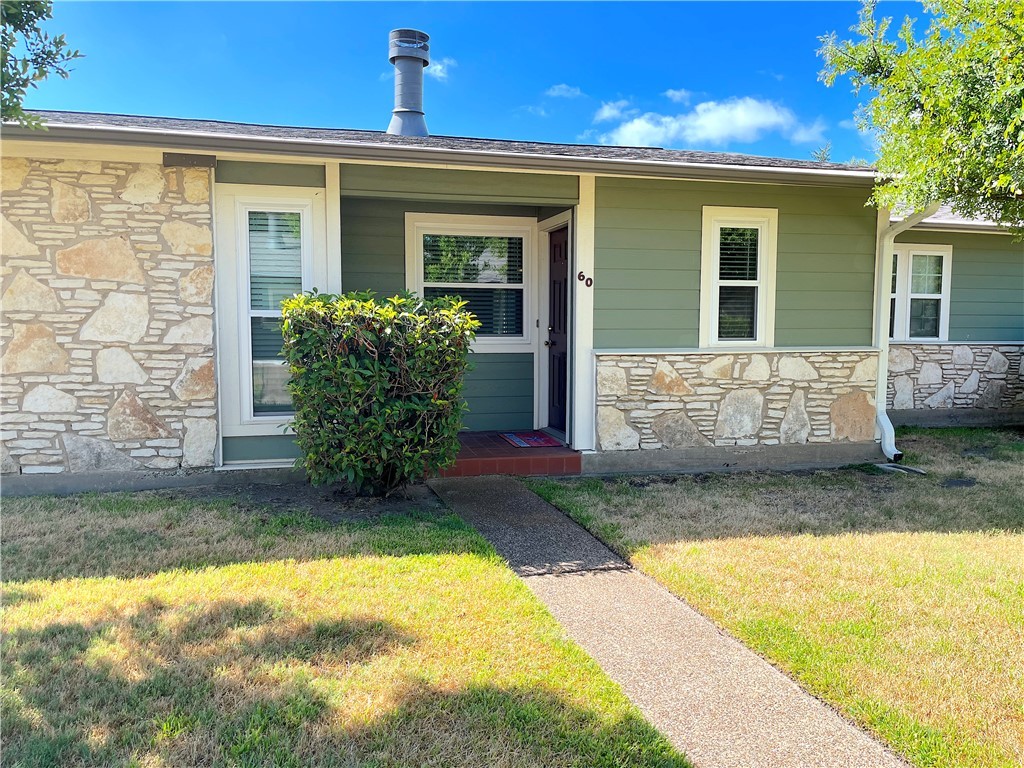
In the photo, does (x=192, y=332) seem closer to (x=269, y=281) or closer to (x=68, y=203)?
(x=269, y=281)

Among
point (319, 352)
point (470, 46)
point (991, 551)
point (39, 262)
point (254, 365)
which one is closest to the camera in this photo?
point (991, 551)

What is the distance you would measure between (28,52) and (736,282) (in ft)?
18.7

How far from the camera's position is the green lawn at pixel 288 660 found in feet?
8.01

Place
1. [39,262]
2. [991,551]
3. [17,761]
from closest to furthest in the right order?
[17,761] → [991,551] → [39,262]

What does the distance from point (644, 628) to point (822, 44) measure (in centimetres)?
603

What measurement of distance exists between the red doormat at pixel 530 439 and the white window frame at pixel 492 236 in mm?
897

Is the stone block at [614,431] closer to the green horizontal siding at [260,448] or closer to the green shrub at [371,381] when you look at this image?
the green shrub at [371,381]

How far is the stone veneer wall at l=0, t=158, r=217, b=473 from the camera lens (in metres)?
5.44

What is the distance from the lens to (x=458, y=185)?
612 cm

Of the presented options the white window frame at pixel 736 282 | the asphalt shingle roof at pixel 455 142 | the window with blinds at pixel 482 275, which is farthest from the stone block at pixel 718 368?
the window with blinds at pixel 482 275

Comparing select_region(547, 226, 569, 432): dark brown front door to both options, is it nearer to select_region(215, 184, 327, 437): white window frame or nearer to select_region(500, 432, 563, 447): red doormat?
select_region(500, 432, 563, 447): red doormat

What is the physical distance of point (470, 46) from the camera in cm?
1525

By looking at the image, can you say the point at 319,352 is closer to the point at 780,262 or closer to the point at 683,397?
the point at 683,397

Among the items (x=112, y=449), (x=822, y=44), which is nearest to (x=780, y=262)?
(x=822, y=44)
